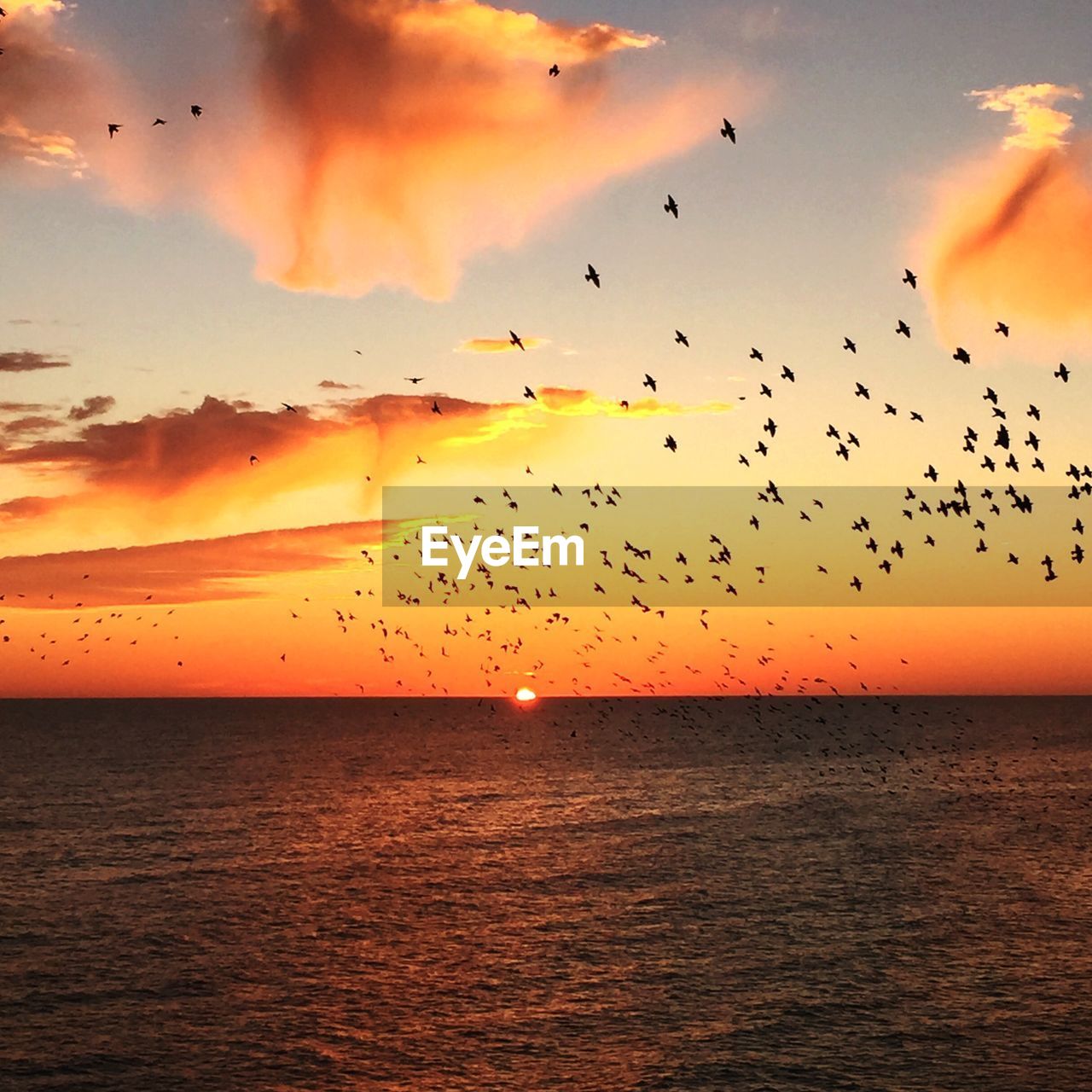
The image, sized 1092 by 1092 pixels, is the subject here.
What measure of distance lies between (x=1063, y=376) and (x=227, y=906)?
73.0 meters

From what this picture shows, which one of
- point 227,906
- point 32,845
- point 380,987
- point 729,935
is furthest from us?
point 32,845

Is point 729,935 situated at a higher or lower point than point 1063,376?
lower

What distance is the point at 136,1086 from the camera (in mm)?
54375

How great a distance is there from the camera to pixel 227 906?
301 feet

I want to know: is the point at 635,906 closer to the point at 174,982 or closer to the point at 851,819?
the point at 174,982

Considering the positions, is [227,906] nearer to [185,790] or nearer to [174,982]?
[174,982]

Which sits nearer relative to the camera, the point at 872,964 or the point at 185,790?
the point at 872,964

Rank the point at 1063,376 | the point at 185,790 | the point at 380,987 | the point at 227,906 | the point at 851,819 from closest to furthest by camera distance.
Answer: the point at 1063,376 < the point at 380,987 < the point at 227,906 < the point at 851,819 < the point at 185,790

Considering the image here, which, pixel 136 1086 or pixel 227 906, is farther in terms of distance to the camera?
pixel 227 906

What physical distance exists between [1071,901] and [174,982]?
6962 centimetres

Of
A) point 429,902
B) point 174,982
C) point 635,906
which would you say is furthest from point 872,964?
point 174,982

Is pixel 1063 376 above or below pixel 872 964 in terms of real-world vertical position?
above

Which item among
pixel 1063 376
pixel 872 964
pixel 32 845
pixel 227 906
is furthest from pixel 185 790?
pixel 1063 376

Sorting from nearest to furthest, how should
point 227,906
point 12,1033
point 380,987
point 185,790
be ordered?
point 12,1033
point 380,987
point 227,906
point 185,790
